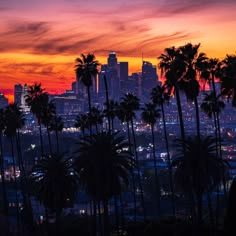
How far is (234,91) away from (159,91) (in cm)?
2762

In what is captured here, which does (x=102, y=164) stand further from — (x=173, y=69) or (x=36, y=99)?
(x=36, y=99)

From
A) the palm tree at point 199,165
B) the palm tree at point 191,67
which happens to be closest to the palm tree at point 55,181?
the palm tree at point 199,165

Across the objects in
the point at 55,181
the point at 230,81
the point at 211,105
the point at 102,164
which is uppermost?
the point at 230,81

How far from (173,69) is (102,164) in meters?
9.52

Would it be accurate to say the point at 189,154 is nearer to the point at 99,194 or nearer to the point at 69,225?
the point at 99,194

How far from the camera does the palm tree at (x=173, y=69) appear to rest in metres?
36.6

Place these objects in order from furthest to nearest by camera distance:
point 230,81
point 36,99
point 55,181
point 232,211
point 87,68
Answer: point 36,99, point 87,68, point 55,181, point 230,81, point 232,211

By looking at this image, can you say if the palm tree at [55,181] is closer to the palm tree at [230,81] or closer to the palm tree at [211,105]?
the palm tree at [230,81]

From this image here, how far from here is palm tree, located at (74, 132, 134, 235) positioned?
3662cm

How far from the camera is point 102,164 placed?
36.8 meters

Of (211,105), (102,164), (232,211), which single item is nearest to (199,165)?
(102,164)

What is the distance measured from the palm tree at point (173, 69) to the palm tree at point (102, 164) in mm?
5785

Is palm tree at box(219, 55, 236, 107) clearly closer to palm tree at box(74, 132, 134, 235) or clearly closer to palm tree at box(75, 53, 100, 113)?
palm tree at box(74, 132, 134, 235)

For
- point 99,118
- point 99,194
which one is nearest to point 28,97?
point 99,118
